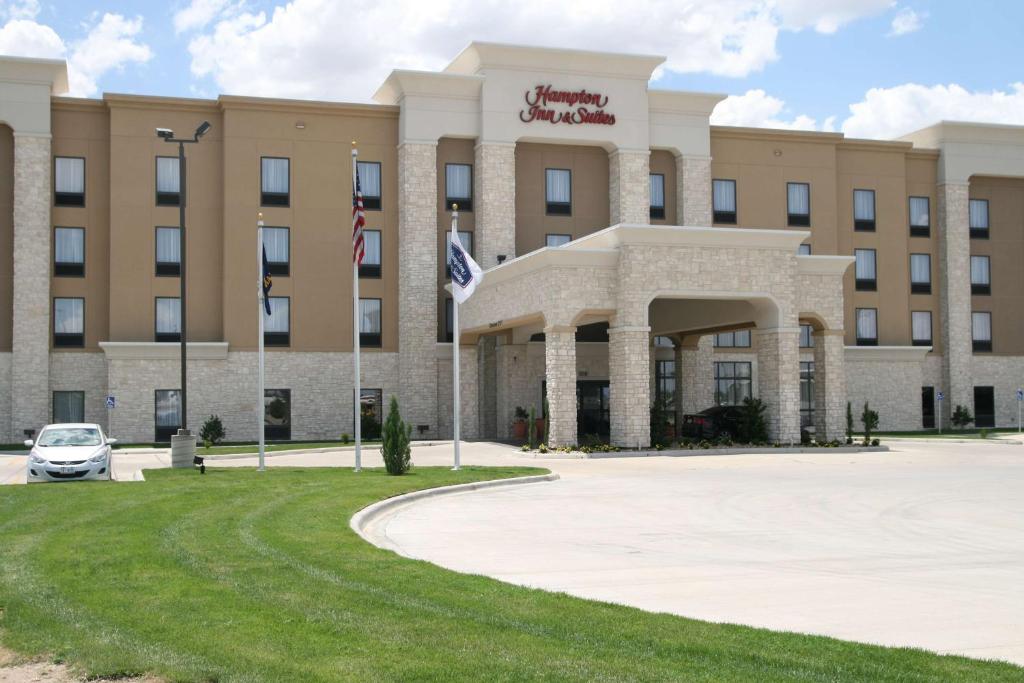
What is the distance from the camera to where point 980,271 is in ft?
193

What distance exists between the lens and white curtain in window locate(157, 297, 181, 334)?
156 ft

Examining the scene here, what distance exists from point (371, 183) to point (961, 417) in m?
32.4

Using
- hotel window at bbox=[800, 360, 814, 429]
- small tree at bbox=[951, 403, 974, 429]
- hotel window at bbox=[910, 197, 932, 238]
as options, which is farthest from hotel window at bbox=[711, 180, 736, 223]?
small tree at bbox=[951, 403, 974, 429]

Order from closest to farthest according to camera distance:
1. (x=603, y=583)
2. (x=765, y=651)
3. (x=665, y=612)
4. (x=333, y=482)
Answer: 1. (x=765, y=651)
2. (x=665, y=612)
3. (x=603, y=583)
4. (x=333, y=482)

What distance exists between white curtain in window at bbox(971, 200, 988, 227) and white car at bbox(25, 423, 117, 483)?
4820 centimetres

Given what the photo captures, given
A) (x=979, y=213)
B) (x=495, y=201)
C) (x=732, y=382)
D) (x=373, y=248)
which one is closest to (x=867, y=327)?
(x=732, y=382)

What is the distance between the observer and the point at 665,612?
10227 mm

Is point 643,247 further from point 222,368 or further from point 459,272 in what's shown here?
point 222,368

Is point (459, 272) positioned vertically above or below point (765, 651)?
above

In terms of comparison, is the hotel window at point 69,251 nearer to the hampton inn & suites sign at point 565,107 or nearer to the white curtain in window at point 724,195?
the hampton inn & suites sign at point 565,107

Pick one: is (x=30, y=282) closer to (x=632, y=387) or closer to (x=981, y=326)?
(x=632, y=387)

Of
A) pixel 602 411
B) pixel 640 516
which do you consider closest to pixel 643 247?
pixel 602 411

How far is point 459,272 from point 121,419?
23140 mm

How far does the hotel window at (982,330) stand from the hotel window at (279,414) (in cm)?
3610
